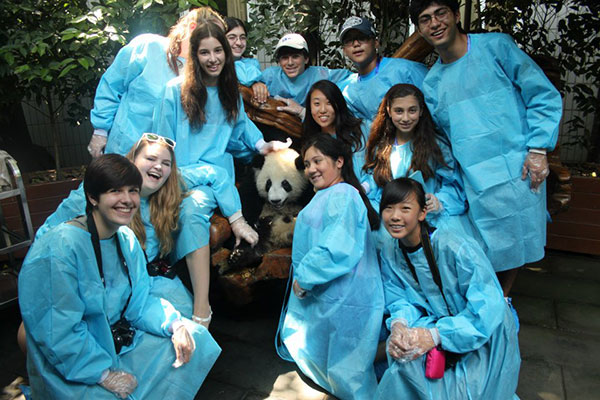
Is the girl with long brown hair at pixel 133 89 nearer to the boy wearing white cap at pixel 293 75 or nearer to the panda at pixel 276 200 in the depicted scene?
the boy wearing white cap at pixel 293 75

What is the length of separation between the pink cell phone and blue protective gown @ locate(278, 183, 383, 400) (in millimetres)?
373

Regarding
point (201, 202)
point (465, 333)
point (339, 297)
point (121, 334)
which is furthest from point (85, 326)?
point (465, 333)

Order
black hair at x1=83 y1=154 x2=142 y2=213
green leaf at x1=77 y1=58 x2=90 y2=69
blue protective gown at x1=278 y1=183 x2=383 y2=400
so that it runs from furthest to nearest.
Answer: green leaf at x1=77 y1=58 x2=90 y2=69, blue protective gown at x1=278 y1=183 x2=383 y2=400, black hair at x1=83 y1=154 x2=142 y2=213

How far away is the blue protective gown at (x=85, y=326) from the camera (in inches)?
78.6

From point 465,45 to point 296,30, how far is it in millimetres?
1688

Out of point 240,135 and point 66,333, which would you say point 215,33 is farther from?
point 66,333

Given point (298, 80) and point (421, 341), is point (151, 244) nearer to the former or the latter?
point (421, 341)

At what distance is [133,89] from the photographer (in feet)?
11.5

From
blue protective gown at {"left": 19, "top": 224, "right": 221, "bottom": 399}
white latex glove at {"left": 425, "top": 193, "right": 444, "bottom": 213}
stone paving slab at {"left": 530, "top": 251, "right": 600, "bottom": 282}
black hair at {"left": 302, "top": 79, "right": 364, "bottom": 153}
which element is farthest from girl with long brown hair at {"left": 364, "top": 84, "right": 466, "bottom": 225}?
stone paving slab at {"left": 530, "top": 251, "right": 600, "bottom": 282}

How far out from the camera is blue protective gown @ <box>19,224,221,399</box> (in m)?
2.00

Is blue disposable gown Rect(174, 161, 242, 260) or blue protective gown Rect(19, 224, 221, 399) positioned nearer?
blue protective gown Rect(19, 224, 221, 399)

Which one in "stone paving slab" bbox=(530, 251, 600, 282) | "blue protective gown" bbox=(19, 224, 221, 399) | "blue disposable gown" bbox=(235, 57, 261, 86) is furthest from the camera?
"stone paving slab" bbox=(530, 251, 600, 282)

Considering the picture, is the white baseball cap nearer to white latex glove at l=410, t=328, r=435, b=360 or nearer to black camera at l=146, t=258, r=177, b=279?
black camera at l=146, t=258, r=177, b=279

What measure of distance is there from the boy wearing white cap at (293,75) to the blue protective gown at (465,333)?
1869 mm
